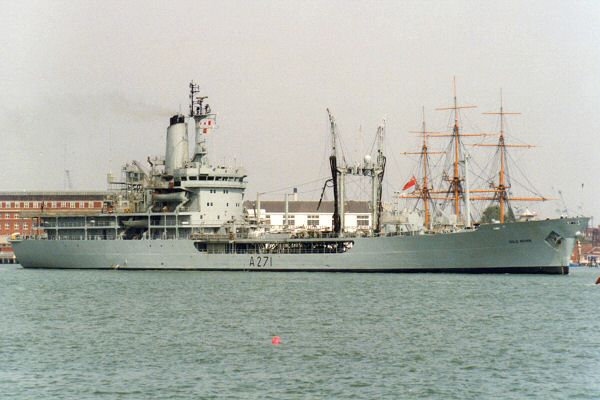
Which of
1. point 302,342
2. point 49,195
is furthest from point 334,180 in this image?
point 49,195

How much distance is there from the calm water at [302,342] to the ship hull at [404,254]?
7.18 meters

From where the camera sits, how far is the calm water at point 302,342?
2139 cm

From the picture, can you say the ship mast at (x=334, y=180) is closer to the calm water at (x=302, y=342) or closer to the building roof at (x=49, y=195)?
the calm water at (x=302, y=342)

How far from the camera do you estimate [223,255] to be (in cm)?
6153

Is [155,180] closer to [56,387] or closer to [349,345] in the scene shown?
[349,345]

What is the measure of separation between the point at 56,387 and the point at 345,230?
1637 inches

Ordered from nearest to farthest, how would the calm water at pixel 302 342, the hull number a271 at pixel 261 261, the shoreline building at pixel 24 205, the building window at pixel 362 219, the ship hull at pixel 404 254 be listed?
the calm water at pixel 302 342 → the ship hull at pixel 404 254 → the hull number a271 at pixel 261 261 → the shoreline building at pixel 24 205 → the building window at pixel 362 219

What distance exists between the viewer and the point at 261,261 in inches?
2414

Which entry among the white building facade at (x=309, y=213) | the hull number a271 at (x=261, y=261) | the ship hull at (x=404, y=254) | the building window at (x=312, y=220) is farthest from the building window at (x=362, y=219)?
the hull number a271 at (x=261, y=261)

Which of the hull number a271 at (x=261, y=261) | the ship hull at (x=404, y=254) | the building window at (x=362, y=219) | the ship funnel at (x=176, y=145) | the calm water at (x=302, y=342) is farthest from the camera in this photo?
the building window at (x=362, y=219)

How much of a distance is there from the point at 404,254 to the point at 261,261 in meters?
10.5

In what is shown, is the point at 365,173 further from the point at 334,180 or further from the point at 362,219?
the point at 362,219

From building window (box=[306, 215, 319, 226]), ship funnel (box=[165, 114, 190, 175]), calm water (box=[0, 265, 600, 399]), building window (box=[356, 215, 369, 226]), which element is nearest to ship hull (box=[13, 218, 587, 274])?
ship funnel (box=[165, 114, 190, 175])

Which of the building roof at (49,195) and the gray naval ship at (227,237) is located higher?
the building roof at (49,195)
